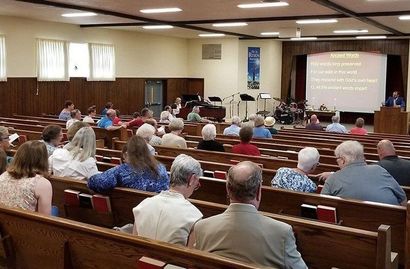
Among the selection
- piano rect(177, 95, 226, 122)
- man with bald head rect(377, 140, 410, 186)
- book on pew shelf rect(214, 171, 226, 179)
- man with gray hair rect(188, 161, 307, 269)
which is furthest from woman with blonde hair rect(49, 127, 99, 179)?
piano rect(177, 95, 226, 122)

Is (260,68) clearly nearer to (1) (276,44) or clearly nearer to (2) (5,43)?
(1) (276,44)

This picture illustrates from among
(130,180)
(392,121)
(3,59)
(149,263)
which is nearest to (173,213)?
(149,263)

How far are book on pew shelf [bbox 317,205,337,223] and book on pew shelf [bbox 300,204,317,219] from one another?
3 centimetres

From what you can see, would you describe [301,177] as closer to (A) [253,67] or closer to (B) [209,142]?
(B) [209,142]

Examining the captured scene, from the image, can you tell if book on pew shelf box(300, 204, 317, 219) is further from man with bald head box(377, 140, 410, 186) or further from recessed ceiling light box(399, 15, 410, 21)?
recessed ceiling light box(399, 15, 410, 21)

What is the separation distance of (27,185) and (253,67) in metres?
15.5

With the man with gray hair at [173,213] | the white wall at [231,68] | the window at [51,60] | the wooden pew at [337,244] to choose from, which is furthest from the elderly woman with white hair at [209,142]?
the white wall at [231,68]

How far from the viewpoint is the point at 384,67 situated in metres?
17.6

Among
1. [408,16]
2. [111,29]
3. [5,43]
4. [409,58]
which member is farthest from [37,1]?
[409,58]

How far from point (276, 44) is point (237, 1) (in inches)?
393

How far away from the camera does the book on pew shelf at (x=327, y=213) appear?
10.6 feet

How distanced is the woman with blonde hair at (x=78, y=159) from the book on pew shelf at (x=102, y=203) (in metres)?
0.61

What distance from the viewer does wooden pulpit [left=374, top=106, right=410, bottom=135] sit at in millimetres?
14203

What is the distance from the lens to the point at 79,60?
45.0ft
